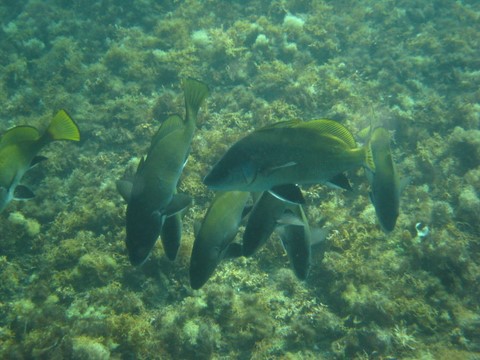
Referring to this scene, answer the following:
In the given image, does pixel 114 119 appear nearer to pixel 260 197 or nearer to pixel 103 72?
pixel 103 72

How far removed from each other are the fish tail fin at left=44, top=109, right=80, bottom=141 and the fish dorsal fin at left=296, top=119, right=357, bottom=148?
9.99 feet

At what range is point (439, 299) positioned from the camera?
14.0 feet

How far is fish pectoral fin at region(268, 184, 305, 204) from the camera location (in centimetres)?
217

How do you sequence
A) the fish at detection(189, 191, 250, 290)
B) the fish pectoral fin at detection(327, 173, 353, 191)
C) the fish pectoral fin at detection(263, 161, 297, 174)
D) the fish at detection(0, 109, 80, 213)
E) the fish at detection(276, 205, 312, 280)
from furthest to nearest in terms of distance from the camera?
the fish at detection(0, 109, 80, 213) < the fish at detection(276, 205, 312, 280) < the fish at detection(189, 191, 250, 290) < the fish pectoral fin at detection(327, 173, 353, 191) < the fish pectoral fin at detection(263, 161, 297, 174)

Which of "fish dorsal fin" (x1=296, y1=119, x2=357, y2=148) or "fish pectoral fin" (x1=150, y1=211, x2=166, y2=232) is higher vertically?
"fish dorsal fin" (x1=296, y1=119, x2=357, y2=148)

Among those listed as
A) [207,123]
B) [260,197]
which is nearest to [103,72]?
[207,123]

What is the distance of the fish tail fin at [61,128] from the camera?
153 inches

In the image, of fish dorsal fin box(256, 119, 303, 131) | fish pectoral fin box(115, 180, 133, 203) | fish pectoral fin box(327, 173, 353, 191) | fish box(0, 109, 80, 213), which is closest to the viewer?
fish dorsal fin box(256, 119, 303, 131)

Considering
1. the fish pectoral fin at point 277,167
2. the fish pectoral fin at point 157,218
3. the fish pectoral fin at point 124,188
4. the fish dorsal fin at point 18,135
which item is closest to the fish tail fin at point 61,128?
the fish dorsal fin at point 18,135

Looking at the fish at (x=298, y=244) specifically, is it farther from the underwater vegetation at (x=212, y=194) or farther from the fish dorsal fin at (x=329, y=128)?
the underwater vegetation at (x=212, y=194)

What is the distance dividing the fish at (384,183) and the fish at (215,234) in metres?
1.47

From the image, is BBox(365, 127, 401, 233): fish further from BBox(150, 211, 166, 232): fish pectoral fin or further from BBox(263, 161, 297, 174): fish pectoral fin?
BBox(150, 211, 166, 232): fish pectoral fin

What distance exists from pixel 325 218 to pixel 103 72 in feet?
23.1

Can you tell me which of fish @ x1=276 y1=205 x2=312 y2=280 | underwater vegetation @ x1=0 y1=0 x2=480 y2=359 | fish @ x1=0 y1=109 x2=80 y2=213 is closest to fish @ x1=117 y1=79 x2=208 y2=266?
fish @ x1=276 y1=205 x2=312 y2=280
